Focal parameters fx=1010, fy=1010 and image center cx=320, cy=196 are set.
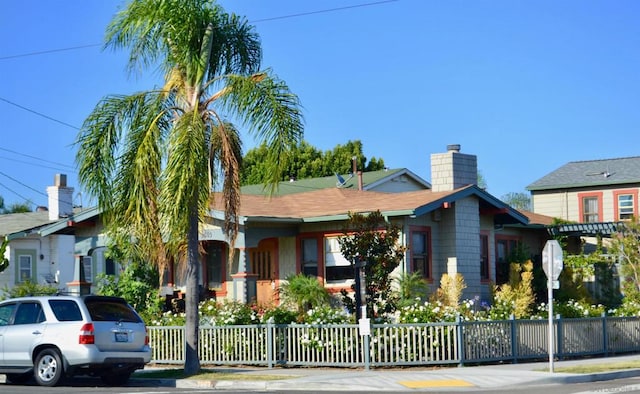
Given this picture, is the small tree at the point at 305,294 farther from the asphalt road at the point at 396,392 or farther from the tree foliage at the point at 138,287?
the asphalt road at the point at 396,392

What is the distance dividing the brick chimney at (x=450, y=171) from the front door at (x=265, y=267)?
17.3ft

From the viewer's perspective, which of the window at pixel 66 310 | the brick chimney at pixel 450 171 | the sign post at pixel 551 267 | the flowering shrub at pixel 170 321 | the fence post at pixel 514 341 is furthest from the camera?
the brick chimney at pixel 450 171

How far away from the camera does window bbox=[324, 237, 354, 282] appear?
2895 centimetres

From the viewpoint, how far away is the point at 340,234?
28516 mm

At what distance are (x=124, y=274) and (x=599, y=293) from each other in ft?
56.4

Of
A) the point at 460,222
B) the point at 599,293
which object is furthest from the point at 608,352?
the point at 599,293

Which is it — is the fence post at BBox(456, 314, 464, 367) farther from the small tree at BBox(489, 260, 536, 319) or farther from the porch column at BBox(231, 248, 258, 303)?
the porch column at BBox(231, 248, 258, 303)

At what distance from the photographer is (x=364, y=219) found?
79.4ft

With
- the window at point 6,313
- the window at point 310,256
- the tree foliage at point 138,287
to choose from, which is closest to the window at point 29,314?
the window at point 6,313

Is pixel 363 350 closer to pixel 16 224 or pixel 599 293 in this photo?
pixel 599 293

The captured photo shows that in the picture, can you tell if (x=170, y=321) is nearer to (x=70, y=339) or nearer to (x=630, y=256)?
(x=70, y=339)

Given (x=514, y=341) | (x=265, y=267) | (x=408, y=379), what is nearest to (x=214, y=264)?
(x=265, y=267)

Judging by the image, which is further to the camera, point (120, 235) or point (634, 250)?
point (634, 250)

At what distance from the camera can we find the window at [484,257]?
3109 cm
